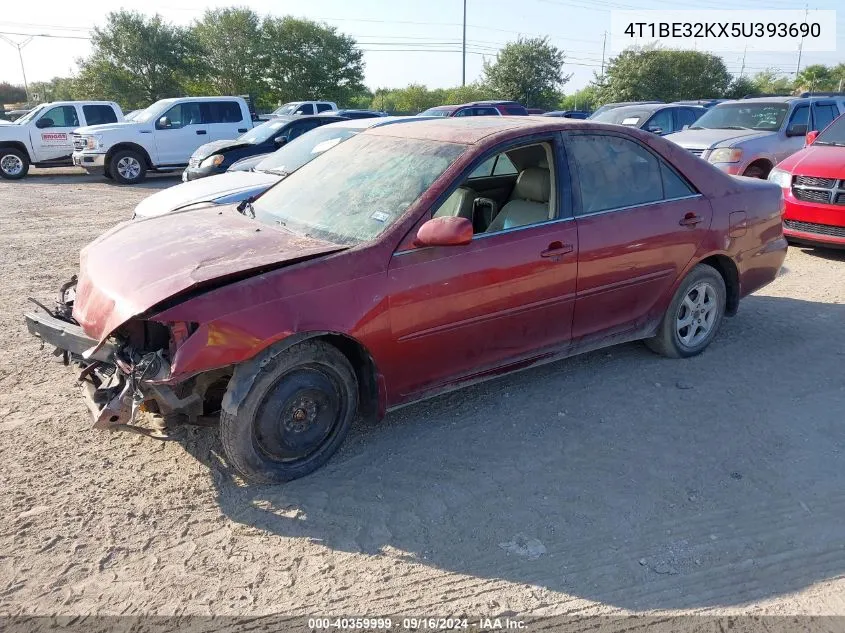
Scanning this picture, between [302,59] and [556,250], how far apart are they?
46.0m

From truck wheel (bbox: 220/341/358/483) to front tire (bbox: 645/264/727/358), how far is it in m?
2.50

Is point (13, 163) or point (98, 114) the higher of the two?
point (98, 114)

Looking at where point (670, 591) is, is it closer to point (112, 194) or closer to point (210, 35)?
point (112, 194)

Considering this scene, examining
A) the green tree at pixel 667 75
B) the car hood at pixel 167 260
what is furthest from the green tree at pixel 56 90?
the car hood at pixel 167 260

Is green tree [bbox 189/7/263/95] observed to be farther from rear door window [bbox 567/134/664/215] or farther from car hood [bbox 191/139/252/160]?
rear door window [bbox 567/134/664/215]

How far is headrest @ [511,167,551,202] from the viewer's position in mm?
4207

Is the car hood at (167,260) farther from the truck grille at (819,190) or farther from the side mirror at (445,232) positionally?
the truck grille at (819,190)

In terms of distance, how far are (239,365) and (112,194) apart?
43.3 feet

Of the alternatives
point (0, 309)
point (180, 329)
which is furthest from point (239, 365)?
point (0, 309)

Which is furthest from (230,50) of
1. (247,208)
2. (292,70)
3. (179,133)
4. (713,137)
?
(247,208)

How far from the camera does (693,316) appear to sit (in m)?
4.96

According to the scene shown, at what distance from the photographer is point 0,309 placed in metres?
6.02

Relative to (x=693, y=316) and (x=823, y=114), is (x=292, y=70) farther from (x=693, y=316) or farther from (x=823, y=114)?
(x=693, y=316)

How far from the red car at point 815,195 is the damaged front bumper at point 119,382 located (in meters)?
7.22
